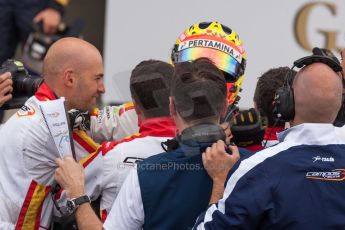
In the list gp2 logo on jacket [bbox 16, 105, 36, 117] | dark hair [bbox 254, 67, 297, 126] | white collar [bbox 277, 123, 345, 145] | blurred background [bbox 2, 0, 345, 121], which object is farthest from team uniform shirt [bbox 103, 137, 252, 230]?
blurred background [bbox 2, 0, 345, 121]

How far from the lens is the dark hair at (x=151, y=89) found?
3.40 metres

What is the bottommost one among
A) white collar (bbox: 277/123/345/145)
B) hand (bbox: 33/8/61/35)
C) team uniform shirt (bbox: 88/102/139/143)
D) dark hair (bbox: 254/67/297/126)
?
hand (bbox: 33/8/61/35)

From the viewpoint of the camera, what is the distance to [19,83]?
13.0 feet

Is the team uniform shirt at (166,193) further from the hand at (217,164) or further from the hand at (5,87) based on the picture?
the hand at (5,87)

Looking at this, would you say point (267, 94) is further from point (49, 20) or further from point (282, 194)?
point (49, 20)

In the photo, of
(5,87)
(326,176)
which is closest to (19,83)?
(5,87)

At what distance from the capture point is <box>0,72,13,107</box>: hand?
3850mm

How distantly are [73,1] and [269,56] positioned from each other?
2682 mm

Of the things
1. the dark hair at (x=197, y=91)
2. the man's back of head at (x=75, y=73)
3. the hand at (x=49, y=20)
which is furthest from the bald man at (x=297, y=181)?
the hand at (x=49, y=20)

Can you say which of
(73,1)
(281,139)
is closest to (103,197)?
(281,139)

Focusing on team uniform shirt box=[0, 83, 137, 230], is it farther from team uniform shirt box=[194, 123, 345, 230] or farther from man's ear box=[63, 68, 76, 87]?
team uniform shirt box=[194, 123, 345, 230]

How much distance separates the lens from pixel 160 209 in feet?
10.0

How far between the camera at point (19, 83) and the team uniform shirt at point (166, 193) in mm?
1026

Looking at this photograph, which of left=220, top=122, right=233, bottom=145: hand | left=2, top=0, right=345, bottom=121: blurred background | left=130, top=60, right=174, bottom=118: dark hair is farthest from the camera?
left=2, top=0, right=345, bottom=121: blurred background
